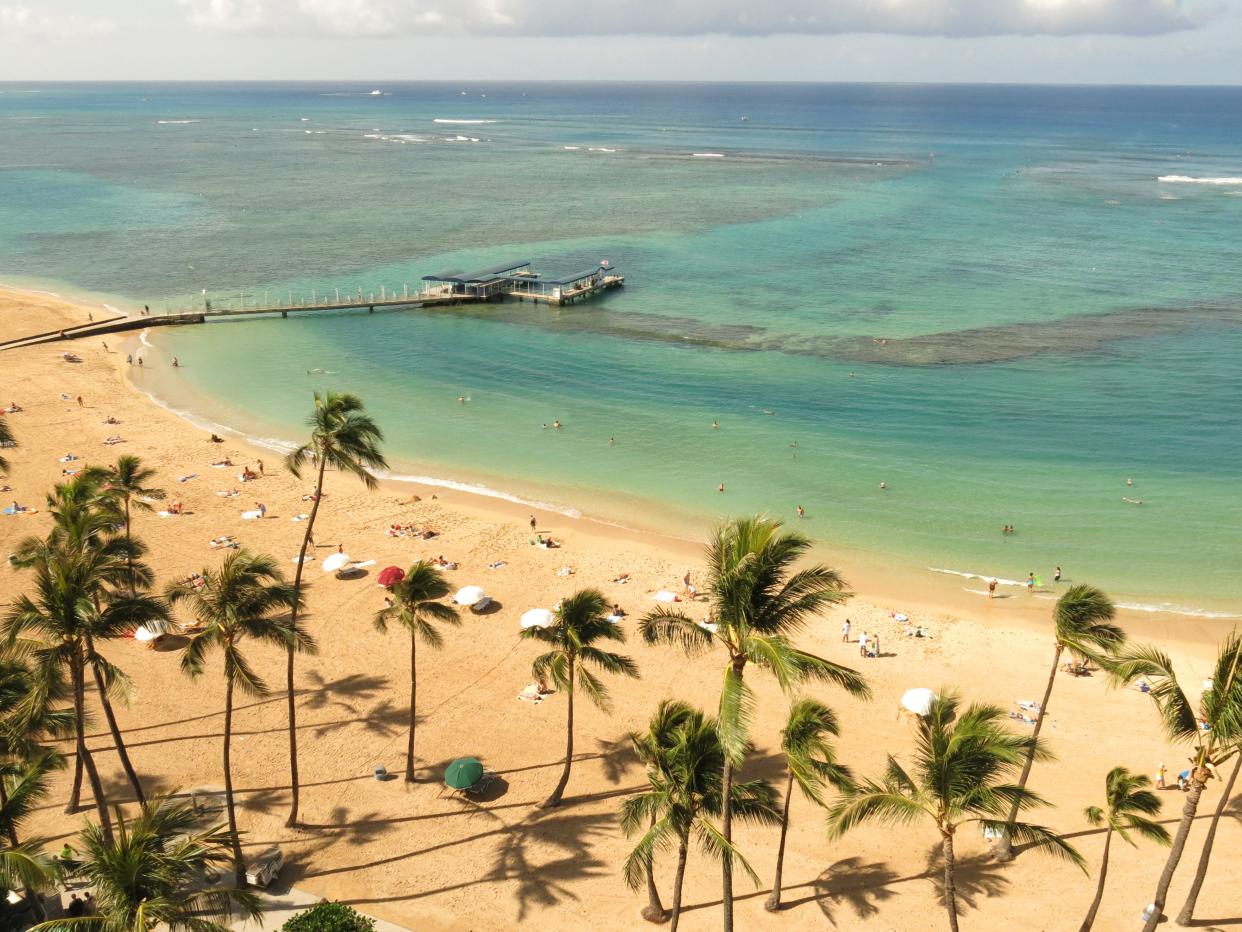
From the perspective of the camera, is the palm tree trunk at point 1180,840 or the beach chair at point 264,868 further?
the beach chair at point 264,868

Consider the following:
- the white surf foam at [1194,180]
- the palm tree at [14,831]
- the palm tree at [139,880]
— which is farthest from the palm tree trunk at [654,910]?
the white surf foam at [1194,180]

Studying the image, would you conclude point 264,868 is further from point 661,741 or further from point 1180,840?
point 1180,840

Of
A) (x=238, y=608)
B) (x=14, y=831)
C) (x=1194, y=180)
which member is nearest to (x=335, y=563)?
(x=238, y=608)

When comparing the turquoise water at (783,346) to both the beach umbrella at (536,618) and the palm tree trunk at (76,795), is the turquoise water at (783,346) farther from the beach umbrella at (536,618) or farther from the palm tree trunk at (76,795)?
the palm tree trunk at (76,795)

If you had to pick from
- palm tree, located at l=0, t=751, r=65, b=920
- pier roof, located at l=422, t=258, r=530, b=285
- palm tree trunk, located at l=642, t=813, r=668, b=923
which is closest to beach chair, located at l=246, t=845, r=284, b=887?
palm tree, located at l=0, t=751, r=65, b=920

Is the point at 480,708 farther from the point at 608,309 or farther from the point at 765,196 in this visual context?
the point at 765,196

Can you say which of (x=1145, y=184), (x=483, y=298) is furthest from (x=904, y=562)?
(x=1145, y=184)
